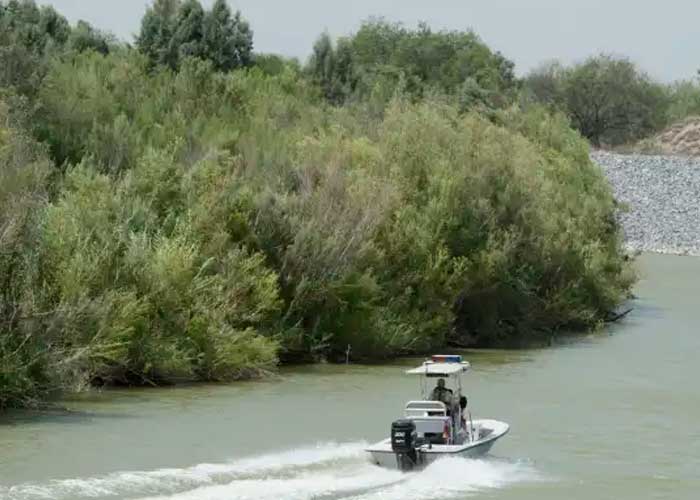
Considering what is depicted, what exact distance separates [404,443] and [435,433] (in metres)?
1.01

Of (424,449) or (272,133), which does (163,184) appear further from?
(424,449)

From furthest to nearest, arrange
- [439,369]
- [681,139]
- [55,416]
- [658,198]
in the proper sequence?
[681,139], [658,198], [55,416], [439,369]

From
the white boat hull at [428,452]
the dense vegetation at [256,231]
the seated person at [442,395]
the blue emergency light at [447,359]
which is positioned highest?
the dense vegetation at [256,231]

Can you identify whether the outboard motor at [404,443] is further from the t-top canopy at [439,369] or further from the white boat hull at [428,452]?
the t-top canopy at [439,369]

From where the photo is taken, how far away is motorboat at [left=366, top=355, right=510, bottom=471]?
2211 centimetres

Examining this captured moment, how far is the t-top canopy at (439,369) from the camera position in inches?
969

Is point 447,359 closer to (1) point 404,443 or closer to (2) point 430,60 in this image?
(1) point 404,443

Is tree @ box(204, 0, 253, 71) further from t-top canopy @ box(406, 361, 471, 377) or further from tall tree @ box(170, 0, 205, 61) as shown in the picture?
t-top canopy @ box(406, 361, 471, 377)

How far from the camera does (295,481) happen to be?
2159cm

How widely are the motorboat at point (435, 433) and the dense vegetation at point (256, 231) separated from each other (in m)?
6.18

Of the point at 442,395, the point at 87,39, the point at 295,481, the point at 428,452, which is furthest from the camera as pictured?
the point at 87,39

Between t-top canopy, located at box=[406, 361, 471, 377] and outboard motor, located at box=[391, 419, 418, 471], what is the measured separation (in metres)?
2.37

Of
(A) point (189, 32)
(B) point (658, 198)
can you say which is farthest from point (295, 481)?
(B) point (658, 198)

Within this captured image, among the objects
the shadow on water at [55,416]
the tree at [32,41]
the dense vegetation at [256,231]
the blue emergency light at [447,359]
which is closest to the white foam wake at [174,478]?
the blue emergency light at [447,359]
